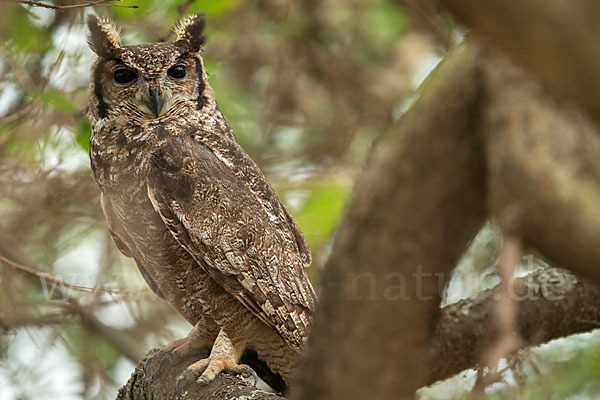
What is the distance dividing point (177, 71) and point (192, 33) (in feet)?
0.64

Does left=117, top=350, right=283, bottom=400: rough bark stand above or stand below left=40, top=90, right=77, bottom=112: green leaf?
below

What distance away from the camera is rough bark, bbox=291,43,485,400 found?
1104 mm

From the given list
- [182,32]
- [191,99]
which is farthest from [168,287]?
[182,32]

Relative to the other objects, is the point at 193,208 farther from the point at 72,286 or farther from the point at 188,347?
the point at 188,347

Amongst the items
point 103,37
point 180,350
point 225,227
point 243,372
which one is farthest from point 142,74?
point 243,372

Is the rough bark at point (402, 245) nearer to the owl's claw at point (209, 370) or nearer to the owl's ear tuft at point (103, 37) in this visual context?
the owl's claw at point (209, 370)

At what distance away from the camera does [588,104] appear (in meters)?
0.90

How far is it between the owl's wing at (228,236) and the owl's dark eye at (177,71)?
31 centimetres

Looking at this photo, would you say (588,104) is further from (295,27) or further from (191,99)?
(295,27)

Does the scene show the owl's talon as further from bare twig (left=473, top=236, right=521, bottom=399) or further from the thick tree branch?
the thick tree branch

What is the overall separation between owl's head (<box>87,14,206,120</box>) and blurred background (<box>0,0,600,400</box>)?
A: 4.3 inches

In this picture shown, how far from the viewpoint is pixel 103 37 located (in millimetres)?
3047

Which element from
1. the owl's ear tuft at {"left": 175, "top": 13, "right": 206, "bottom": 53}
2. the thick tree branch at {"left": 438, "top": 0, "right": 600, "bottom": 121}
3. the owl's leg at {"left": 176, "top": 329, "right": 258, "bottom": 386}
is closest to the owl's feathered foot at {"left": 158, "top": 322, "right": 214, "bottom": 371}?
the owl's leg at {"left": 176, "top": 329, "right": 258, "bottom": 386}

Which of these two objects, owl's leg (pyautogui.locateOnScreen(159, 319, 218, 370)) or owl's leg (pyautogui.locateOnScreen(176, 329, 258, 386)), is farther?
owl's leg (pyautogui.locateOnScreen(159, 319, 218, 370))
